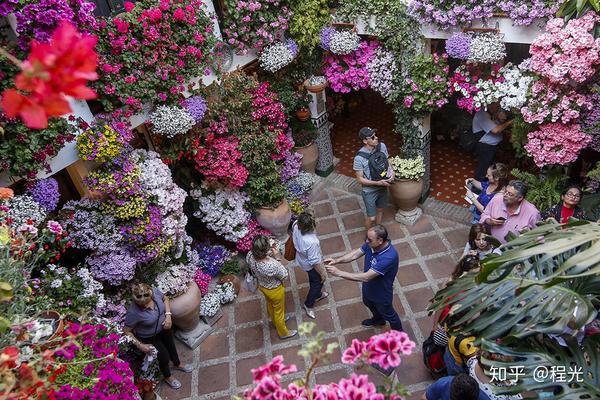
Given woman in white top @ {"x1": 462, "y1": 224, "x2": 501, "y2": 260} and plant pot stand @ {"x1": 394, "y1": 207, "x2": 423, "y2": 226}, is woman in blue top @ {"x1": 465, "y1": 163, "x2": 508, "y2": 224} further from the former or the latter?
plant pot stand @ {"x1": 394, "y1": 207, "x2": 423, "y2": 226}

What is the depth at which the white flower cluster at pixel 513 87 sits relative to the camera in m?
5.91

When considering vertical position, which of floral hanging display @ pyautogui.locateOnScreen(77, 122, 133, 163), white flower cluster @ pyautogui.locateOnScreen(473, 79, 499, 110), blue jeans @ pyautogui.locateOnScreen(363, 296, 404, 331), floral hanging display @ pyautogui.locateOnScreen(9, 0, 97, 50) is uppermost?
floral hanging display @ pyautogui.locateOnScreen(9, 0, 97, 50)

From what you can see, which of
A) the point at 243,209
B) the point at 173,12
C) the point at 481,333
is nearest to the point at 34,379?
the point at 481,333

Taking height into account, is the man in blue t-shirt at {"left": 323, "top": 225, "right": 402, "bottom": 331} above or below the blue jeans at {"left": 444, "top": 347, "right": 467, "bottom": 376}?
above

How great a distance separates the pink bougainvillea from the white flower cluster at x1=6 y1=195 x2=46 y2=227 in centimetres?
556

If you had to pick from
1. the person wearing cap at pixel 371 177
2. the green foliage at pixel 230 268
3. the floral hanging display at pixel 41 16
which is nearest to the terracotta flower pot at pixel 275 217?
the green foliage at pixel 230 268

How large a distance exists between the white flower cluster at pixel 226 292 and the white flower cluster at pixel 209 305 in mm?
123

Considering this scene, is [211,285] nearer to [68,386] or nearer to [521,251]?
[68,386]

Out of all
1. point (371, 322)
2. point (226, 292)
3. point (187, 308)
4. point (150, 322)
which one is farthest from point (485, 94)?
point (150, 322)

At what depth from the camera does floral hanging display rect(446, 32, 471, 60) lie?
6.10m

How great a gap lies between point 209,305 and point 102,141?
2621 millimetres

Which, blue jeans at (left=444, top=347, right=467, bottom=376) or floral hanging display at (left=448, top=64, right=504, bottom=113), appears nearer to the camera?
blue jeans at (left=444, top=347, right=467, bottom=376)

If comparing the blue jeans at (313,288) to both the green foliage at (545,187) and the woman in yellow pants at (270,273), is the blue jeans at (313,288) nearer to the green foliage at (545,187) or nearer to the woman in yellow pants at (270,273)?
the woman in yellow pants at (270,273)

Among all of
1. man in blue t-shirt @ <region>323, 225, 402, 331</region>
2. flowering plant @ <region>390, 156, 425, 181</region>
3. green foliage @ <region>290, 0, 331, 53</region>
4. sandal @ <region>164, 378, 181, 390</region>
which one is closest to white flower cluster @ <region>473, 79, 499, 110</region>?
flowering plant @ <region>390, 156, 425, 181</region>
